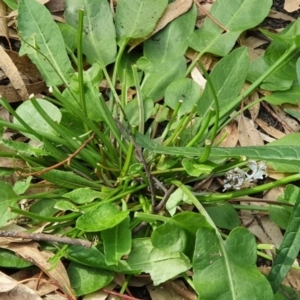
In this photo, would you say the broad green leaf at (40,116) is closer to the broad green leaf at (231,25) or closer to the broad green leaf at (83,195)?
the broad green leaf at (83,195)

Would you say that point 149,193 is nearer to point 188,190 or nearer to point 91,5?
point 188,190

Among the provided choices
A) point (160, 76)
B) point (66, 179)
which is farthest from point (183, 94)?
point (66, 179)

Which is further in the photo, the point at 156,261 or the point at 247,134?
the point at 247,134

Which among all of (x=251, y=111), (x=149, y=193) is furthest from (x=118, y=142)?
(x=251, y=111)

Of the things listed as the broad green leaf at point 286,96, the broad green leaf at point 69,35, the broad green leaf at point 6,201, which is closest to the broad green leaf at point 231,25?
the broad green leaf at point 286,96

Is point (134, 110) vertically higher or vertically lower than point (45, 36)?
lower

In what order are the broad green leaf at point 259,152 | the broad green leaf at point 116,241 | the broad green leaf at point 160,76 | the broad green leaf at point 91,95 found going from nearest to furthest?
the broad green leaf at point 259,152 < the broad green leaf at point 116,241 < the broad green leaf at point 91,95 < the broad green leaf at point 160,76

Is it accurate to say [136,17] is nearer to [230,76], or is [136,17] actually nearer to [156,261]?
[230,76]
